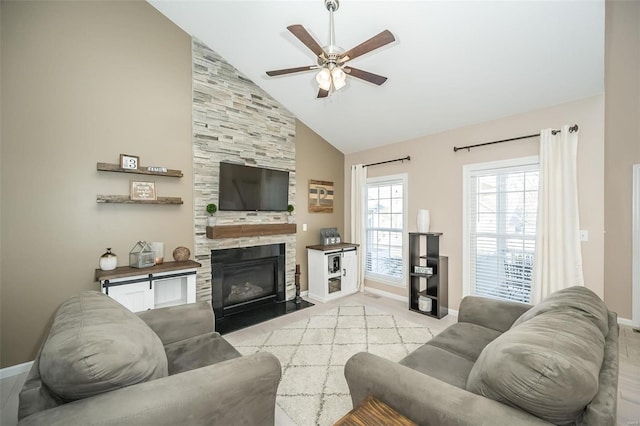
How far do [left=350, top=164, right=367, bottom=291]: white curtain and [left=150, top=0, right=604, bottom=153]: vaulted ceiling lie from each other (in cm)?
109

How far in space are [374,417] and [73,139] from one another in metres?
3.41

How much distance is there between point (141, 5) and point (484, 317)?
466cm

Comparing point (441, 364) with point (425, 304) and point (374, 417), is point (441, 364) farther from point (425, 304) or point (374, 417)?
point (425, 304)

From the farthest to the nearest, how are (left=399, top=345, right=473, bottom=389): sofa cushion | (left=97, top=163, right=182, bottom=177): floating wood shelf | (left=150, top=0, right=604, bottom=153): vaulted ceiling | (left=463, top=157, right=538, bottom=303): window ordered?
(left=463, top=157, right=538, bottom=303): window, (left=97, top=163, right=182, bottom=177): floating wood shelf, (left=150, top=0, right=604, bottom=153): vaulted ceiling, (left=399, top=345, right=473, bottom=389): sofa cushion

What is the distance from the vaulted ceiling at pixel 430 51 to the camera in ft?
7.67

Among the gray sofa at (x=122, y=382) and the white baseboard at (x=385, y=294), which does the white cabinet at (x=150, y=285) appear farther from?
the white baseboard at (x=385, y=294)

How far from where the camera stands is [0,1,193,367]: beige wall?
242cm

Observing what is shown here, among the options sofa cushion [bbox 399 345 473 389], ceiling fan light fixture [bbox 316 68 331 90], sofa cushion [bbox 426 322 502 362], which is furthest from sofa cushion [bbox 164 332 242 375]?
ceiling fan light fixture [bbox 316 68 331 90]

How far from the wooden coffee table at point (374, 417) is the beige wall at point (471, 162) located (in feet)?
9.78

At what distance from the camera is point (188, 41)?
3420 mm

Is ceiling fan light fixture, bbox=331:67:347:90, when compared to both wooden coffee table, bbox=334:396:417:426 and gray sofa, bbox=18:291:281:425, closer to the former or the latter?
gray sofa, bbox=18:291:281:425

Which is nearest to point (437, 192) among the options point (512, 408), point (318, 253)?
point (318, 253)

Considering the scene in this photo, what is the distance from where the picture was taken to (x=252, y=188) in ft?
12.6

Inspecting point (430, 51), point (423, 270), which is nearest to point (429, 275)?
point (423, 270)
